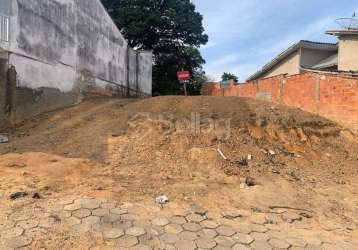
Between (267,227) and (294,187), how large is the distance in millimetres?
1673

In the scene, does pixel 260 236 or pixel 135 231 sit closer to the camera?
pixel 135 231

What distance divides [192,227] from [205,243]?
359 millimetres

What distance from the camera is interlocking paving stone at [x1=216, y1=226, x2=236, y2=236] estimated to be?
14.3 ft

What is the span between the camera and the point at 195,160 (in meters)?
6.69

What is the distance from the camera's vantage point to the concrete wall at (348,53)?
53.2 ft

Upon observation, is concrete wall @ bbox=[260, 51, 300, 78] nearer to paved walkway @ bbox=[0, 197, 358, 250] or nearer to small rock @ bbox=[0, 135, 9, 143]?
small rock @ bbox=[0, 135, 9, 143]

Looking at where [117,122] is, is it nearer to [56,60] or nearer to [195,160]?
[195,160]

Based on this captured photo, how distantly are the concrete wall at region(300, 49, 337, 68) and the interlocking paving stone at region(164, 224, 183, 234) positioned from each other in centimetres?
1671

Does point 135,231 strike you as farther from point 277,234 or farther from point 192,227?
point 277,234

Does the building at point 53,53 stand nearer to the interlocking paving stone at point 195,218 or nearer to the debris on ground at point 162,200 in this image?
the debris on ground at point 162,200

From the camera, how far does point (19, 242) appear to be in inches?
148

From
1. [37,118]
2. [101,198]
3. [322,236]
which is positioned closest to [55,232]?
[101,198]
